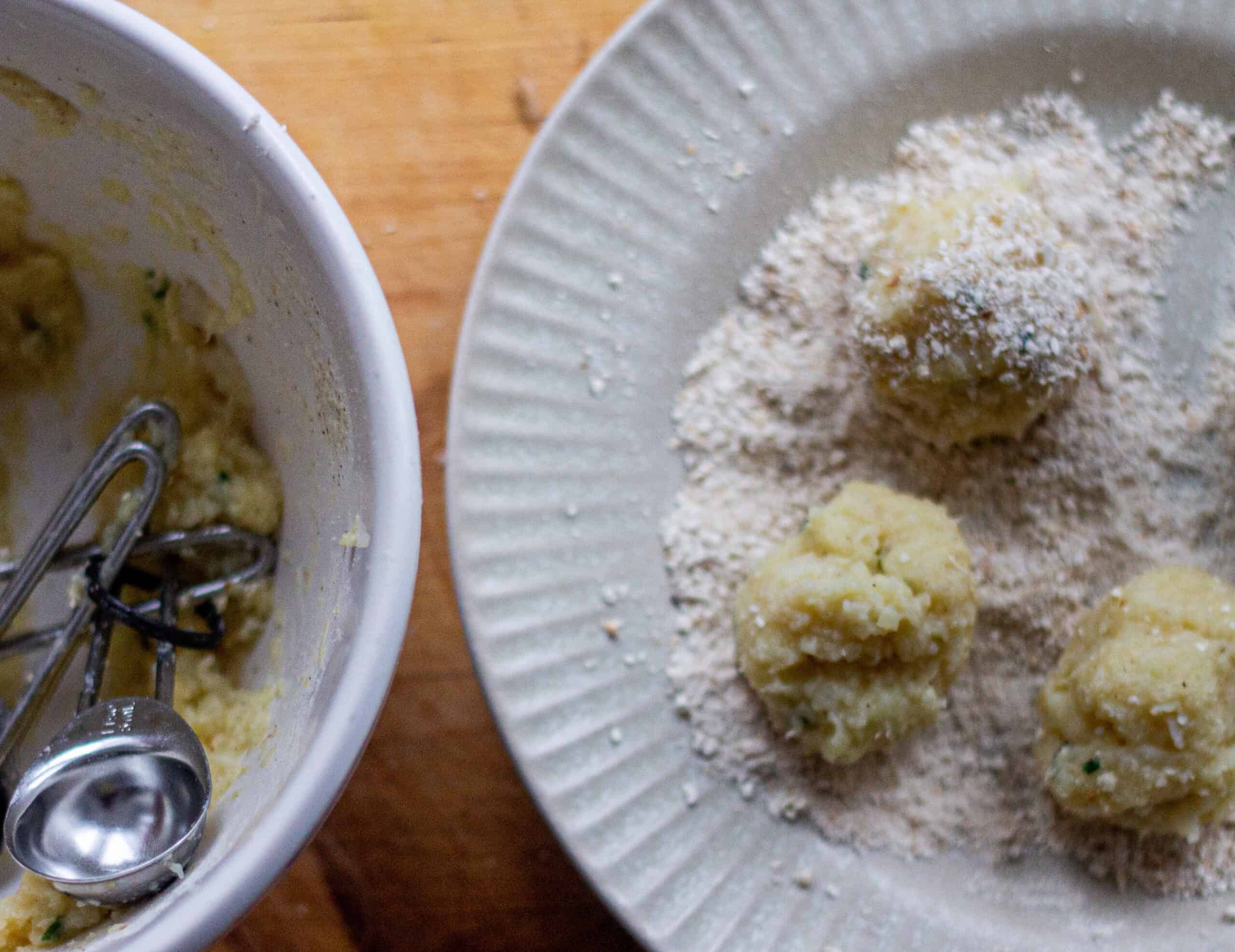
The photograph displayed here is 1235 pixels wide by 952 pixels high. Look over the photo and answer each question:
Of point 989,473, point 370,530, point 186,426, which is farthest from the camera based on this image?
point 989,473

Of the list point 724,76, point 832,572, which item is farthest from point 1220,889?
point 724,76

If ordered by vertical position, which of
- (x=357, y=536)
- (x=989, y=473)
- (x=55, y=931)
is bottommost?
(x=55, y=931)

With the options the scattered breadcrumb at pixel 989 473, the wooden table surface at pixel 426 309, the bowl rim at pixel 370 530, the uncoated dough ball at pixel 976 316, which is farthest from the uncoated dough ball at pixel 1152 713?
the bowl rim at pixel 370 530

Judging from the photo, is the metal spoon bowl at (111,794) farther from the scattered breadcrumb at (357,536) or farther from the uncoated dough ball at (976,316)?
the uncoated dough ball at (976,316)

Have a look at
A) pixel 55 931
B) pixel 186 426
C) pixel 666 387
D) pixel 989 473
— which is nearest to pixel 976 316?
pixel 989 473

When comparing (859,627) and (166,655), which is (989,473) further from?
(166,655)

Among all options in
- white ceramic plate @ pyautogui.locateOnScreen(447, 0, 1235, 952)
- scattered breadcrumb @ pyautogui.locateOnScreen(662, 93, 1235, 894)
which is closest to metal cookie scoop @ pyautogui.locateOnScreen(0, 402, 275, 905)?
white ceramic plate @ pyautogui.locateOnScreen(447, 0, 1235, 952)

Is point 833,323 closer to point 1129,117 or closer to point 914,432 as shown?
point 914,432
